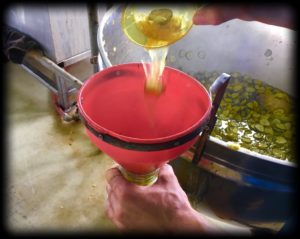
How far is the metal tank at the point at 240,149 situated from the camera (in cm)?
72

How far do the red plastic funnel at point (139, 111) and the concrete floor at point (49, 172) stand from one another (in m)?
0.43

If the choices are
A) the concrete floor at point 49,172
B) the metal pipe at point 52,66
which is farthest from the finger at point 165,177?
the metal pipe at point 52,66

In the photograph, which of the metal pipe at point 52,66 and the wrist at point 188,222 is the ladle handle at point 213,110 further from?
the metal pipe at point 52,66

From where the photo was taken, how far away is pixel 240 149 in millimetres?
679

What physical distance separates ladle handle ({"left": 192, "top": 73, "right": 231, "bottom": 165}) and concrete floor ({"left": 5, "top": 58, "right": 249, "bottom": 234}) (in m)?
0.28

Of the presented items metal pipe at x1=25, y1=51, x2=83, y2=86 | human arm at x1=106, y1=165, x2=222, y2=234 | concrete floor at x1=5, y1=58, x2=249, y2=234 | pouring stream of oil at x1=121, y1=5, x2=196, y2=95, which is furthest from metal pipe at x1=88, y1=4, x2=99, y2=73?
human arm at x1=106, y1=165, x2=222, y2=234

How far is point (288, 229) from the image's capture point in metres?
0.68

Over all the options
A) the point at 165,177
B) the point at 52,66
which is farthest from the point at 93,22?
the point at 165,177

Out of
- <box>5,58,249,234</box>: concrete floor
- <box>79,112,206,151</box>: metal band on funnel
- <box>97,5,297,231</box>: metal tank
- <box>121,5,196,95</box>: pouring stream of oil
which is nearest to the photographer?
<box>79,112,206,151</box>: metal band on funnel

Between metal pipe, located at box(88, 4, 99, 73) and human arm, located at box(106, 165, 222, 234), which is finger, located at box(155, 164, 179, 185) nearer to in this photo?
human arm, located at box(106, 165, 222, 234)

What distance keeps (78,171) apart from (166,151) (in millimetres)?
882

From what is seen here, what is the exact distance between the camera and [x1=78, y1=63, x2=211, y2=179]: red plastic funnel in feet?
1.54

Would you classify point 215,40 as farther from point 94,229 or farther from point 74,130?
point 94,229

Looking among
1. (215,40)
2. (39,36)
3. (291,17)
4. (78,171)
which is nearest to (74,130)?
(78,171)
